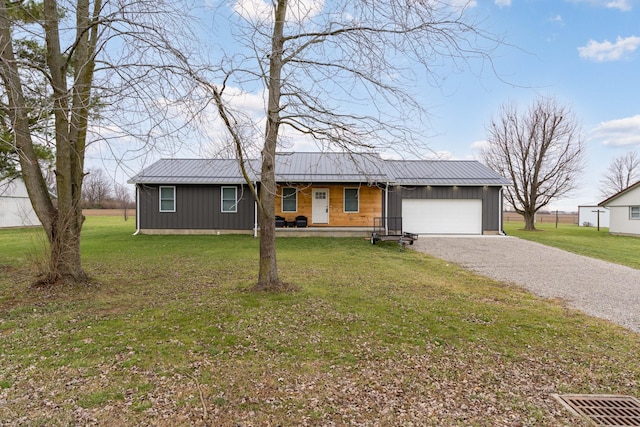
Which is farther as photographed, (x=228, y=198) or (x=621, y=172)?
(x=621, y=172)

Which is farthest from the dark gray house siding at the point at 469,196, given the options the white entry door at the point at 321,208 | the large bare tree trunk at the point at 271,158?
the large bare tree trunk at the point at 271,158

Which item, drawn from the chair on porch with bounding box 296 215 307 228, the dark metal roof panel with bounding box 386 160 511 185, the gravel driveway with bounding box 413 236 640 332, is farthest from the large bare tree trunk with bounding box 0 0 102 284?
the dark metal roof panel with bounding box 386 160 511 185

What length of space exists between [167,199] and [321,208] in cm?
727

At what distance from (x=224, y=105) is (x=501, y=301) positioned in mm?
5159

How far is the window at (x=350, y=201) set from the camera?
642 inches

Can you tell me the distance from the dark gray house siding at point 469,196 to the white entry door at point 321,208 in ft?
10.8

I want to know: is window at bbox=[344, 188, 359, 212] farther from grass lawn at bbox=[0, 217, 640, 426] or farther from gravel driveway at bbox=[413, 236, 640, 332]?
grass lawn at bbox=[0, 217, 640, 426]

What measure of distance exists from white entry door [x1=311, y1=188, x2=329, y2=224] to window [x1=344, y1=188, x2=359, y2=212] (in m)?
0.90

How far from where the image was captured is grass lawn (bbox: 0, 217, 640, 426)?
8.23 feet

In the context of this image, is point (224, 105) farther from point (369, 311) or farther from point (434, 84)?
point (369, 311)

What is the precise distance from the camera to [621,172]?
36688mm

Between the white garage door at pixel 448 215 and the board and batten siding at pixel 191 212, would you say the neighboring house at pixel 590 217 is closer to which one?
the white garage door at pixel 448 215

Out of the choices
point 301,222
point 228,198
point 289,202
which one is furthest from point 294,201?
point 228,198

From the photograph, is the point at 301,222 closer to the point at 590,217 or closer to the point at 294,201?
the point at 294,201
